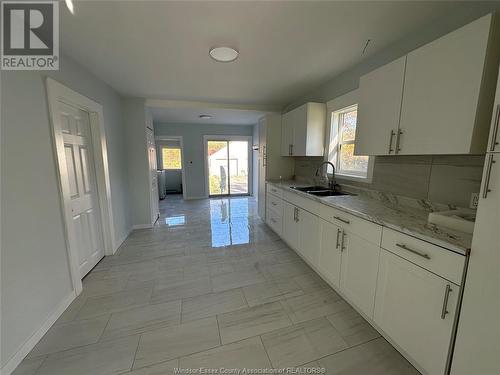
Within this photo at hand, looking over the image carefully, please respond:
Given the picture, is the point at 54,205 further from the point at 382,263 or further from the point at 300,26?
the point at 382,263

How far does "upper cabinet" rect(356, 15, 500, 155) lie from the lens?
3.74 ft

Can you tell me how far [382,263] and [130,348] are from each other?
196cm

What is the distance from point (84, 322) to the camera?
167 cm

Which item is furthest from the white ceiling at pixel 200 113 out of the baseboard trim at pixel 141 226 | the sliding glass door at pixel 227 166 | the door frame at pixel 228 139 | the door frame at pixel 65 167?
the baseboard trim at pixel 141 226

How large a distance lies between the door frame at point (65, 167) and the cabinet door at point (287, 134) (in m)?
2.83

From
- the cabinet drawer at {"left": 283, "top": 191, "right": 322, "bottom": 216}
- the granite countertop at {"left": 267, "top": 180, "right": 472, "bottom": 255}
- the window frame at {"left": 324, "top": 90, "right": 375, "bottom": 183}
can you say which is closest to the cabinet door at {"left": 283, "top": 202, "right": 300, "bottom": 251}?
the cabinet drawer at {"left": 283, "top": 191, "right": 322, "bottom": 216}

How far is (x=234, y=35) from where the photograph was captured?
1750mm

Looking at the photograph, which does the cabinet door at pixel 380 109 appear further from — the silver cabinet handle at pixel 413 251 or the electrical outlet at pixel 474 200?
the silver cabinet handle at pixel 413 251

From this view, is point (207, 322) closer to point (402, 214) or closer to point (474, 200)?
point (402, 214)

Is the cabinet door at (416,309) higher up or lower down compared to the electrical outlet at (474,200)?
lower down

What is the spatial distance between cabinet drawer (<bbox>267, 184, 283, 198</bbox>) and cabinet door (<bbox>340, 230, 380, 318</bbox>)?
4.99 feet

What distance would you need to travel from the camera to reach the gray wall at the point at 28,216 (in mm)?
1286

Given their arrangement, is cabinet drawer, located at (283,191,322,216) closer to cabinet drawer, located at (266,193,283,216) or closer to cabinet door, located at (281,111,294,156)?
cabinet drawer, located at (266,193,283,216)

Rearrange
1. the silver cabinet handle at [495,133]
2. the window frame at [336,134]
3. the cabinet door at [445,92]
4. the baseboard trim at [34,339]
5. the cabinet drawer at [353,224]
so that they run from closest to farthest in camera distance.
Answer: the silver cabinet handle at [495,133] < the cabinet door at [445,92] < the baseboard trim at [34,339] < the cabinet drawer at [353,224] < the window frame at [336,134]
